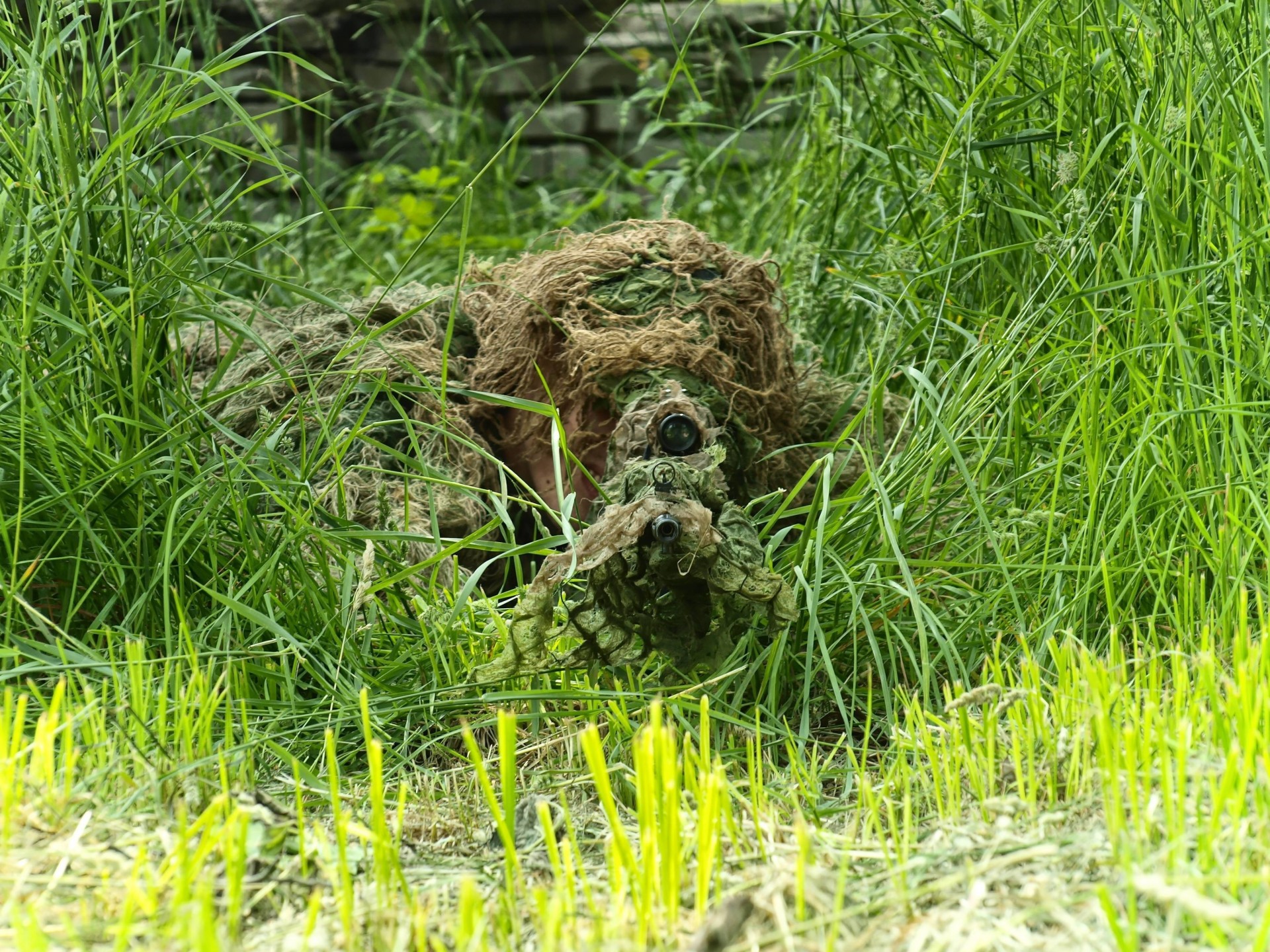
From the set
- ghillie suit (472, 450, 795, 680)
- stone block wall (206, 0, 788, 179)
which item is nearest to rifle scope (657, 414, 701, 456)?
ghillie suit (472, 450, 795, 680)

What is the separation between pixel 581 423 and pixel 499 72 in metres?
3.51

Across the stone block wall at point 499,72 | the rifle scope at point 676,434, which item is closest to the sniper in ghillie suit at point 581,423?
the rifle scope at point 676,434

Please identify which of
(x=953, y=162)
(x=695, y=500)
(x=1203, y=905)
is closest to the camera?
(x=1203, y=905)

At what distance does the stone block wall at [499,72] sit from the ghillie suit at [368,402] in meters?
2.37

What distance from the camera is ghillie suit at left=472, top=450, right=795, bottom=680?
1.51 meters

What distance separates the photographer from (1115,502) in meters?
1.74

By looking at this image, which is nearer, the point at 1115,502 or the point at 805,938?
the point at 805,938

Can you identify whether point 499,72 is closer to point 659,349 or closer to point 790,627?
point 659,349

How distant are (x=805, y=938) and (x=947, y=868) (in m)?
0.20

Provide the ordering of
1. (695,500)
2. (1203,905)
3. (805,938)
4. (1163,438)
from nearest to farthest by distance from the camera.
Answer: (1203,905), (805,938), (695,500), (1163,438)

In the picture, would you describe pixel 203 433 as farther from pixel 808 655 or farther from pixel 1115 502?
pixel 1115 502

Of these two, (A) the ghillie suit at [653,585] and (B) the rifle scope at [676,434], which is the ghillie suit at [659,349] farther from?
(A) the ghillie suit at [653,585]

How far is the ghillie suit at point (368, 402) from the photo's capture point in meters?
1.87

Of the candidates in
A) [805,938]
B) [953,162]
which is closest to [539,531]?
[953,162]
